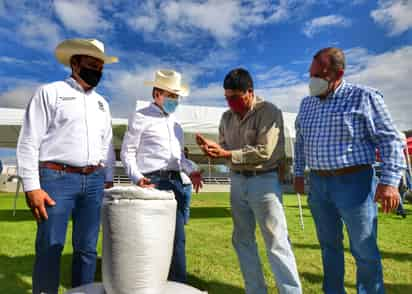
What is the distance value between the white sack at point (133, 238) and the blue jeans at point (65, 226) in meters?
0.37

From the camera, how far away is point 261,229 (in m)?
2.15

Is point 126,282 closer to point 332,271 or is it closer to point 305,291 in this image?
point 332,271

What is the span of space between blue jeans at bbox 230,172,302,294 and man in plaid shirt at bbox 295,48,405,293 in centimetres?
35

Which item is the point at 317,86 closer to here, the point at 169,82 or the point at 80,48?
the point at 169,82

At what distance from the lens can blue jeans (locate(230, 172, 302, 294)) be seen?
2.04 meters

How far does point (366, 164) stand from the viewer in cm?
202

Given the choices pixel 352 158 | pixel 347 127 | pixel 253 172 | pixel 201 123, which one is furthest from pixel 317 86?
pixel 201 123

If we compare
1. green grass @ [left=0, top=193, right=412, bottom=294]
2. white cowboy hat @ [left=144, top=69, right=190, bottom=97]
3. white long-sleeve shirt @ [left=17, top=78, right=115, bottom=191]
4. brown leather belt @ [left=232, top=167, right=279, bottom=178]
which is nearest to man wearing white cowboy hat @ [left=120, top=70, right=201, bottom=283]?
white cowboy hat @ [left=144, top=69, right=190, bottom=97]

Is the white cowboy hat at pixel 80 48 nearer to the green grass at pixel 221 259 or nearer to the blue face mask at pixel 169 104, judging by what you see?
the blue face mask at pixel 169 104

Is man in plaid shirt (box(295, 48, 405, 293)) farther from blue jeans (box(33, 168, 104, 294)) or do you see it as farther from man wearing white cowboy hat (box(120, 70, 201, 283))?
blue jeans (box(33, 168, 104, 294))

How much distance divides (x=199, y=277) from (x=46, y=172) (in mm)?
1951

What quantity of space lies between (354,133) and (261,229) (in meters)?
0.90

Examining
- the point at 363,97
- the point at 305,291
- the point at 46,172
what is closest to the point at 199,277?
the point at 305,291

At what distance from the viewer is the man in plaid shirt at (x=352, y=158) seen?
76.4 inches
